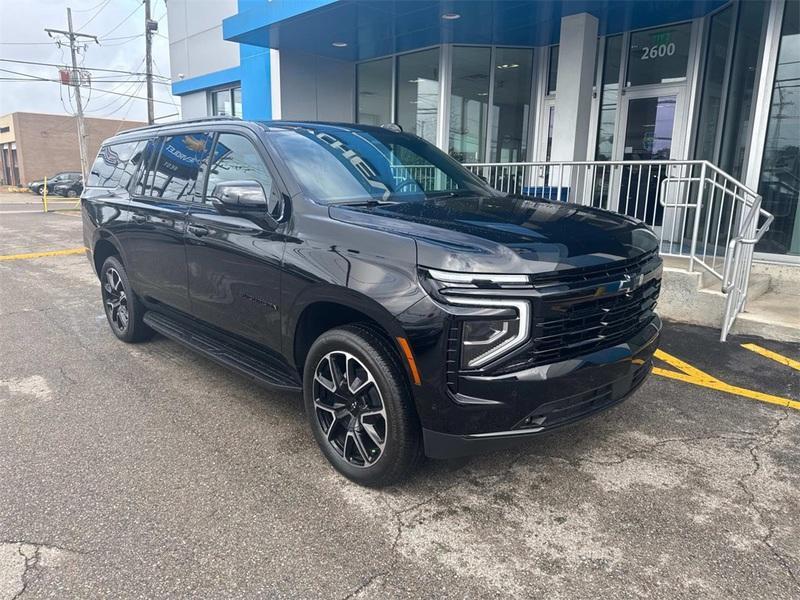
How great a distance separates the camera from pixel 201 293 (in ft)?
13.9

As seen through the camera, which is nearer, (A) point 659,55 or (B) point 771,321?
(B) point 771,321

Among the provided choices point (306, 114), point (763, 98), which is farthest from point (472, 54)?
point (763, 98)

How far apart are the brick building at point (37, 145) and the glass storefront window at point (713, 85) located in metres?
57.5

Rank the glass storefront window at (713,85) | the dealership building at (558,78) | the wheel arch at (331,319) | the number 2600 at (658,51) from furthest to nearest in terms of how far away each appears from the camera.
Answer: the number 2600 at (658,51), the glass storefront window at (713,85), the dealership building at (558,78), the wheel arch at (331,319)

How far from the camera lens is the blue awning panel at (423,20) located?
8.82 metres

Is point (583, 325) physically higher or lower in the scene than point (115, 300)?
higher

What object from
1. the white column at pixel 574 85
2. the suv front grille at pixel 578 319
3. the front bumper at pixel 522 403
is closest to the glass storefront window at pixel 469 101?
the white column at pixel 574 85

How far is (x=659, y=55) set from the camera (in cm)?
987

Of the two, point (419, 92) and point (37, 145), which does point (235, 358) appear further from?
point (37, 145)

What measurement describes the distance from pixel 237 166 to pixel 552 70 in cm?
924

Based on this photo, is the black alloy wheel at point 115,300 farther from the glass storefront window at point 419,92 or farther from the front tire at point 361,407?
the glass storefront window at point 419,92

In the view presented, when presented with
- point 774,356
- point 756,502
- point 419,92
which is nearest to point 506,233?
point 756,502

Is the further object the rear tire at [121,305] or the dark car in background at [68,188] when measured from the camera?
the dark car in background at [68,188]

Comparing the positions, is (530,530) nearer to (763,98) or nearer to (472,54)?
(763,98)
